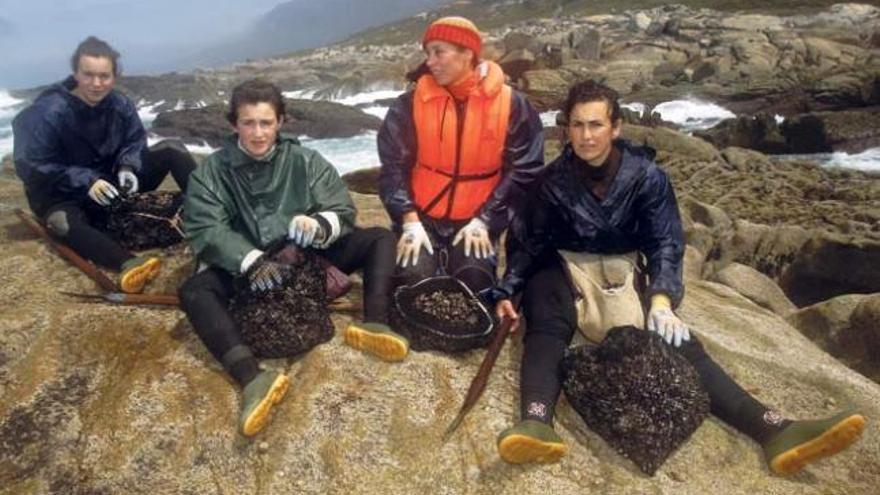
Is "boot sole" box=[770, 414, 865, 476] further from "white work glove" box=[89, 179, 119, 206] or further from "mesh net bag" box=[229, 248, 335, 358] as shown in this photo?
"white work glove" box=[89, 179, 119, 206]

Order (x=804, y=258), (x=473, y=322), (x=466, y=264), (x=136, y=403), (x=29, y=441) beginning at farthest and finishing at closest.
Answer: (x=804, y=258) → (x=466, y=264) → (x=473, y=322) → (x=136, y=403) → (x=29, y=441)

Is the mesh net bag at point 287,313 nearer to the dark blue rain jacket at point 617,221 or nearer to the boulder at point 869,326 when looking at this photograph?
the dark blue rain jacket at point 617,221

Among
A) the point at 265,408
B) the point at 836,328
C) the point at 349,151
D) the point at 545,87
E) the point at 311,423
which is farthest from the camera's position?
the point at 545,87

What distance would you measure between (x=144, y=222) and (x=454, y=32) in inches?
137

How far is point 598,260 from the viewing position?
491 centimetres

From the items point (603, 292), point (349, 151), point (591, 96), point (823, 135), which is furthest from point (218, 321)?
point (349, 151)

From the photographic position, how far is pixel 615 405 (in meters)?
4.27

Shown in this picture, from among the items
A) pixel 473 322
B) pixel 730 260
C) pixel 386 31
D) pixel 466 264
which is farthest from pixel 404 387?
pixel 386 31

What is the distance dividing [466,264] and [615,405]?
5.36 feet

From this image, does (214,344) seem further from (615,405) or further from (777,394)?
(777,394)

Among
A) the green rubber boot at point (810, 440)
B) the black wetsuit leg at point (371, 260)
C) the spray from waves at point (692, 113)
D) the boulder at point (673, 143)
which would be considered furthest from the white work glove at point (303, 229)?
the spray from waves at point (692, 113)

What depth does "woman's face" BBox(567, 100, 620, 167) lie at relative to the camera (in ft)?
15.2

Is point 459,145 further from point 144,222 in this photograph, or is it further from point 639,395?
point 144,222

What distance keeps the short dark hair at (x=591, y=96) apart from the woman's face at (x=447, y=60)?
3.44ft
